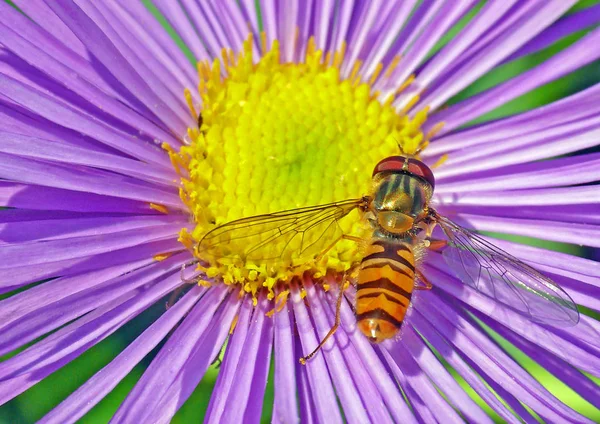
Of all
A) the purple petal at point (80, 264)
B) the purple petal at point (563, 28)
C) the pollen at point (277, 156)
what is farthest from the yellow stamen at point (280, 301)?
the purple petal at point (563, 28)

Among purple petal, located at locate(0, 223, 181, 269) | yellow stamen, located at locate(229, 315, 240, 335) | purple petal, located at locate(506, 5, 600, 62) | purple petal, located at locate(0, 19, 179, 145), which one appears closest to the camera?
purple petal, located at locate(0, 223, 181, 269)

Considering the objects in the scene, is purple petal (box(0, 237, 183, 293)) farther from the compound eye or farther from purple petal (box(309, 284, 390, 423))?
the compound eye

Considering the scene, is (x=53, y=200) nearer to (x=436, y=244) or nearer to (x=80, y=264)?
(x=80, y=264)

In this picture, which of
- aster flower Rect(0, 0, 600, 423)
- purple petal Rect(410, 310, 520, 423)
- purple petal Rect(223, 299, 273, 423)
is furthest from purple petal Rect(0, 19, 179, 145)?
purple petal Rect(410, 310, 520, 423)

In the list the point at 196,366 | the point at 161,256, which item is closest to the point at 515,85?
the point at 161,256

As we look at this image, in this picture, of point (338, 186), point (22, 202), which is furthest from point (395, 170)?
point (22, 202)

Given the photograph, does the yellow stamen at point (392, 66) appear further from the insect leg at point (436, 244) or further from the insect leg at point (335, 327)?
the insect leg at point (335, 327)
